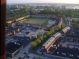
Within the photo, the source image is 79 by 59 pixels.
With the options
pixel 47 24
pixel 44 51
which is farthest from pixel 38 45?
pixel 47 24

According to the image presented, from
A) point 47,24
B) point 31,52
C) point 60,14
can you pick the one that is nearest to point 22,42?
point 31,52

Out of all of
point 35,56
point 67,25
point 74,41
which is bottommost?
point 35,56

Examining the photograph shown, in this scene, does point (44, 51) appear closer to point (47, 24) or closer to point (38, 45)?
point (38, 45)

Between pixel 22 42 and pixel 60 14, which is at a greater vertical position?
pixel 60 14

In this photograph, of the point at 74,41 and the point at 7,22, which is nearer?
the point at 74,41

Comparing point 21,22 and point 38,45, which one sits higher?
point 21,22

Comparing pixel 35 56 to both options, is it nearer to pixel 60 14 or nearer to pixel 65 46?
pixel 65 46
